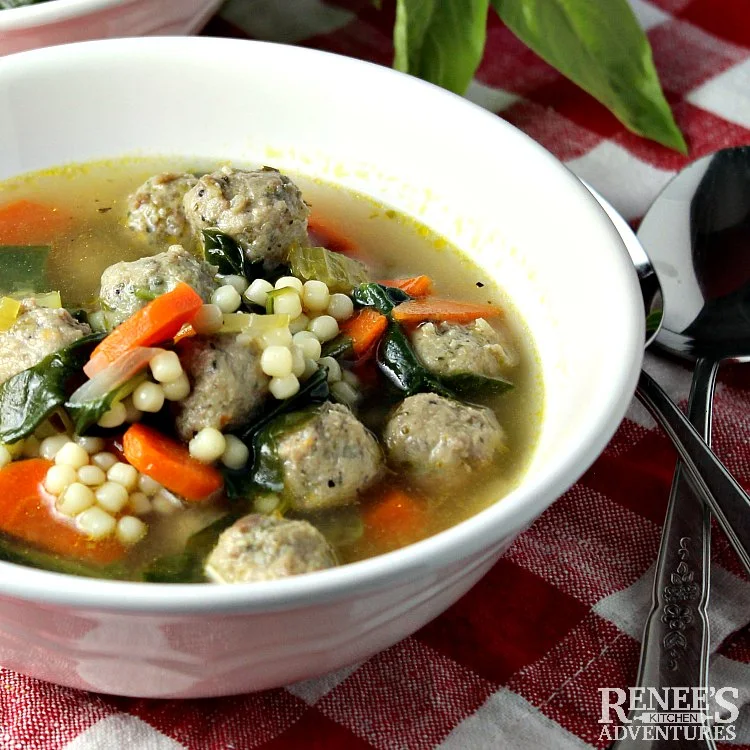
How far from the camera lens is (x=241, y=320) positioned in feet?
7.12

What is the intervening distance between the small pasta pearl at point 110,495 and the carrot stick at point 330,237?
3.30 feet

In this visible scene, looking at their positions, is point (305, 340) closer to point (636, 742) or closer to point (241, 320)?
point (241, 320)

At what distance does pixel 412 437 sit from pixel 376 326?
378 mm

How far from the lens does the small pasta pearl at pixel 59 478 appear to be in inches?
79.0

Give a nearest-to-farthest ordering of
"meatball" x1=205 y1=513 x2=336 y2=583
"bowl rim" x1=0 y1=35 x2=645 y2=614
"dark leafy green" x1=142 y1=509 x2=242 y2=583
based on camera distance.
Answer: "bowl rim" x1=0 y1=35 x2=645 y2=614 → "meatball" x1=205 y1=513 x2=336 y2=583 → "dark leafy green" x1=142 y1=509 x2=242 y2=583

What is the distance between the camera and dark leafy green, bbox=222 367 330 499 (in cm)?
210

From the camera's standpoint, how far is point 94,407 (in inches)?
78.5

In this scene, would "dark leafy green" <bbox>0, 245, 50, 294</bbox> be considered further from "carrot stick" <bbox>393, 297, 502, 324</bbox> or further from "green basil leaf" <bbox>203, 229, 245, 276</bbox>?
"carrot stick" <bbox>393, 297, 502, 324</bbox>

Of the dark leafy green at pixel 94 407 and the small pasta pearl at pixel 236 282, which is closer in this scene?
the dark leafy green at pixel 94 407

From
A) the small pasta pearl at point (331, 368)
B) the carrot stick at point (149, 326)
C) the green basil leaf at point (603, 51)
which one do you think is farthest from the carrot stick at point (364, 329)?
the green basil leaf at point (603, 51)

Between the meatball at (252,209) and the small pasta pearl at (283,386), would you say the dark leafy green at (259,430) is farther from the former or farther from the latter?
the meatball at (252,209)

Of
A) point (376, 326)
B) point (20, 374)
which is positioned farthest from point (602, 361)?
point (20, 374)

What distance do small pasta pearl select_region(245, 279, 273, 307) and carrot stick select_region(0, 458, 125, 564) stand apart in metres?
0.62

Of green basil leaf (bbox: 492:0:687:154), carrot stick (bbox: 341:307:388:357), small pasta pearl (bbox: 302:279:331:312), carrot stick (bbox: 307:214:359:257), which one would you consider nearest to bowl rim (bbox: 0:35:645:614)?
carrot stick (bbox: 341:307:388:357)
